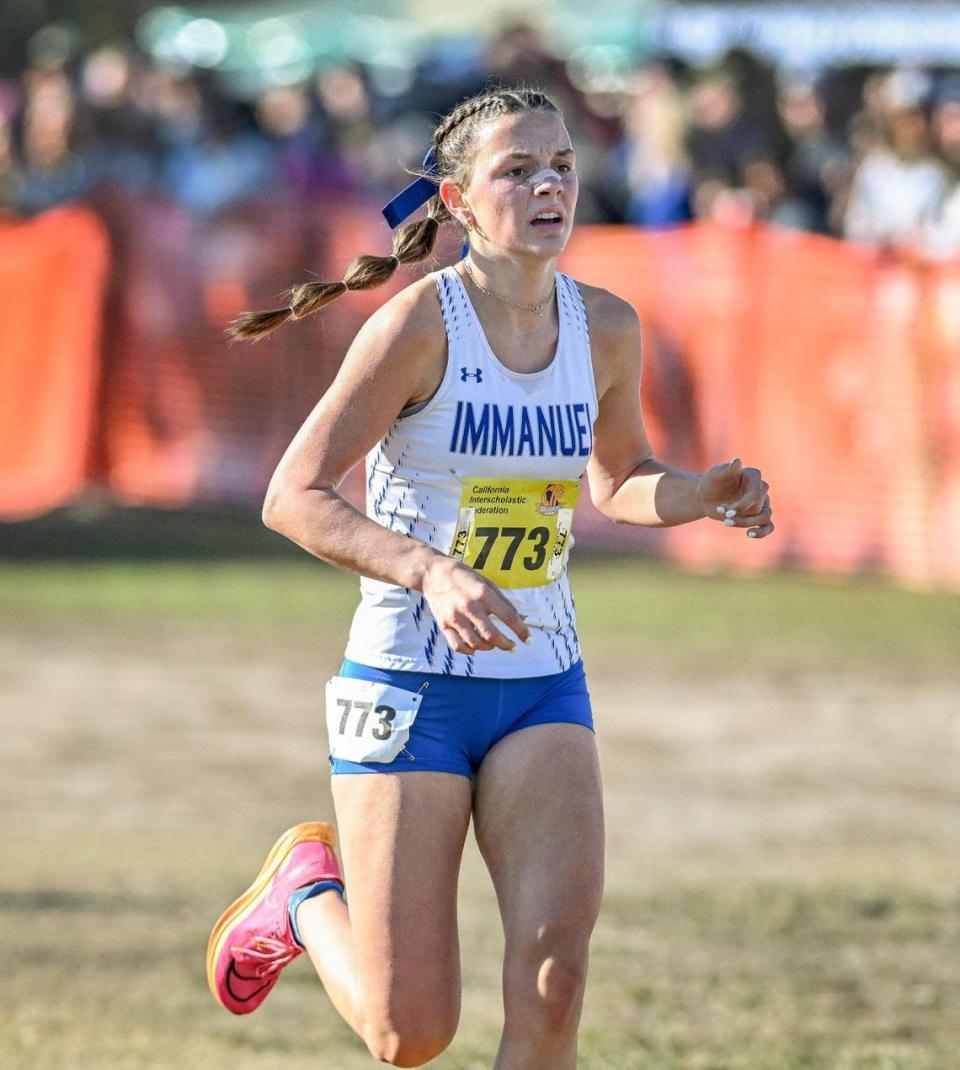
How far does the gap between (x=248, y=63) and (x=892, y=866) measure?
655 inches

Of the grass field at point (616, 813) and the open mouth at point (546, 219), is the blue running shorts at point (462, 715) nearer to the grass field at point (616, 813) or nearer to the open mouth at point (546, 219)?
the open mouth at point (546, 219)

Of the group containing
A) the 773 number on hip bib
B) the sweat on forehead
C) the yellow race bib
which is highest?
the sweat on forehead

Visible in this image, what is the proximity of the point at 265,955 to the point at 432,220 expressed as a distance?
71.6 inches

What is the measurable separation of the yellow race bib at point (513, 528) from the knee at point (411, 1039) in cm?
94

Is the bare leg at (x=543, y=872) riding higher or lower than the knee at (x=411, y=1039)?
higher

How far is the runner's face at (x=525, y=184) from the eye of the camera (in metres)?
4.29

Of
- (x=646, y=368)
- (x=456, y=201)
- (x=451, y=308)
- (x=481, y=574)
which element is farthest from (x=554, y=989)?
(x=646, y=368)

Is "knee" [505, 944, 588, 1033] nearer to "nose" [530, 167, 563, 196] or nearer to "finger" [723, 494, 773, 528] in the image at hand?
"finger" [723, 494, 773, 528]

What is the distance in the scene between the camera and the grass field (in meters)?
5.81

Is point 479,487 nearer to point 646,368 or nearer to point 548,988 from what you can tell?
point 548,988

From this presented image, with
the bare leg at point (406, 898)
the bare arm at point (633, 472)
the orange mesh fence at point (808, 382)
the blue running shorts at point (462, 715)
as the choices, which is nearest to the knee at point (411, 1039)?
the bare leg at point (406, 898)

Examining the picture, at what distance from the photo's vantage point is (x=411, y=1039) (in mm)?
4348

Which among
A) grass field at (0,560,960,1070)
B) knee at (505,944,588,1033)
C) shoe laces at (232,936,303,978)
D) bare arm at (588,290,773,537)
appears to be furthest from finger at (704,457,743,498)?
grass field at (0,560,960,1070)

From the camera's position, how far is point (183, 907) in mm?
6945
